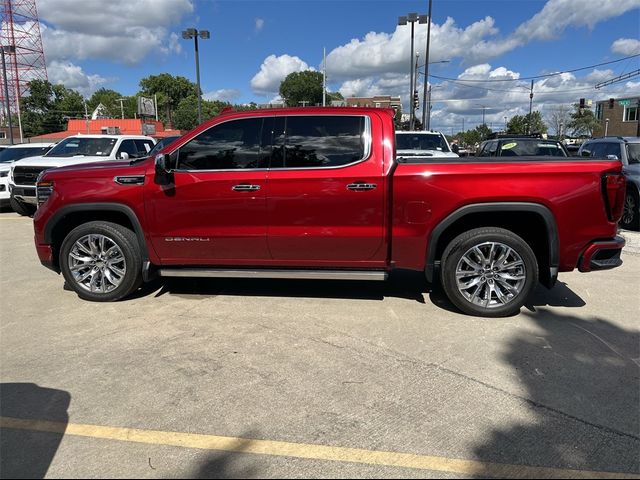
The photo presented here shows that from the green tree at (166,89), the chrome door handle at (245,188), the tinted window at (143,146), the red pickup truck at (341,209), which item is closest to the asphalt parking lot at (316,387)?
the red pickup truck at (341,209)

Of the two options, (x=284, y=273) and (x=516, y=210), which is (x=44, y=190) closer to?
(x=284, y=273)

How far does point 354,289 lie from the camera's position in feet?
18.7

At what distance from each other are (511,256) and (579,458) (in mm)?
2286

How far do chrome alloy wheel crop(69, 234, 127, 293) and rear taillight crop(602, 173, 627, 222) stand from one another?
4805mm

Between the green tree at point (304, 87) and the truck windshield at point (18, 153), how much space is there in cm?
8328

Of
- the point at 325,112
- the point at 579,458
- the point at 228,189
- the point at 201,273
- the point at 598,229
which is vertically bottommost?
the point at 579,458

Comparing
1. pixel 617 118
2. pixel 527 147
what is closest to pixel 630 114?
pixel 617 118

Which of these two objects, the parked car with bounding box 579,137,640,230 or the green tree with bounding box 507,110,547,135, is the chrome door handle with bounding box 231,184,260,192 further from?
the green tree with bounding box 507,110,547,135

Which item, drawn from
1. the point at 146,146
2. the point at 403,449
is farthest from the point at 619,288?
the point at 146,146

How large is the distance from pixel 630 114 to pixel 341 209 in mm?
69137

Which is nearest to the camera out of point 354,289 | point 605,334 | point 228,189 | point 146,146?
point 605,334

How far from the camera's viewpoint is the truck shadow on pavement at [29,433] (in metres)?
2.63

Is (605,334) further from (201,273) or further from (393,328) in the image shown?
(201,273)

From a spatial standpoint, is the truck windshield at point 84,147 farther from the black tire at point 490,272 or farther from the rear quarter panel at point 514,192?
the black tire at point 490,272
